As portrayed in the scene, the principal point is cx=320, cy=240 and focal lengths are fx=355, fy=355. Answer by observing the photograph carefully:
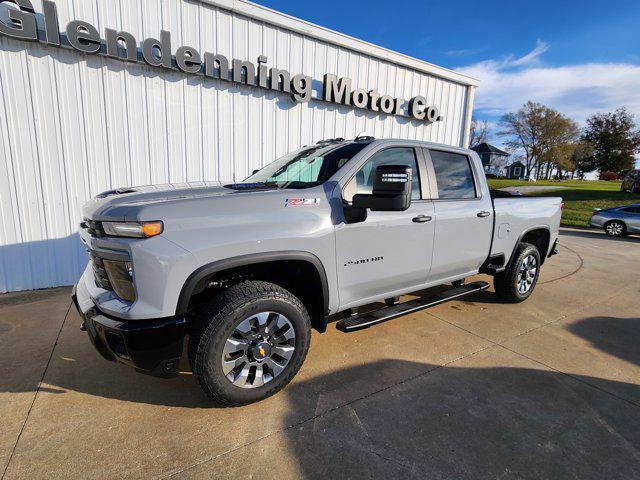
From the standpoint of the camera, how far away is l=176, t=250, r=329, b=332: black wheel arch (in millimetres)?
2232

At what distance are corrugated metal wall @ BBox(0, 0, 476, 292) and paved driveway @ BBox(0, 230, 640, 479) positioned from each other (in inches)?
68.2

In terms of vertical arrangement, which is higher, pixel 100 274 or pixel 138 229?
pixel 138 229

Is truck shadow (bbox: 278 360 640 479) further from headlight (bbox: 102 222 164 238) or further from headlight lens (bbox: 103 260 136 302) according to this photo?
headlight (bbox: 102 222 164 238)

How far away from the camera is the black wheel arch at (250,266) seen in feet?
7.32

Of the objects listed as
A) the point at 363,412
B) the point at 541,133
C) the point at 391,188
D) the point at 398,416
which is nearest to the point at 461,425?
the point at 398,416

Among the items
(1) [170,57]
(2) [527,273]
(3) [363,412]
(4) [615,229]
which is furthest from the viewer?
(4) [615,229]

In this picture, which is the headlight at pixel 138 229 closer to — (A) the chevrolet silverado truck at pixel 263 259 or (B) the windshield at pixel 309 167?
(A) the chevrolet silverado truck at pixel 263 259

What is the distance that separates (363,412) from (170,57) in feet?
18.3

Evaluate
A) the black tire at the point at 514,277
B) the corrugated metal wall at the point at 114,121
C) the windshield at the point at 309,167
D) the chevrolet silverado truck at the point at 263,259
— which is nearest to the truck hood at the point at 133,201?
the chevrolet silverado truck at the point at 263,259

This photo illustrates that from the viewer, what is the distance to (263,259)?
244 centimetres

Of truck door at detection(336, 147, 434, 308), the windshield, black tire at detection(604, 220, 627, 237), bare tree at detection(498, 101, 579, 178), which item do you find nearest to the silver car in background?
black tire at detection(604, 220, 627, 237)

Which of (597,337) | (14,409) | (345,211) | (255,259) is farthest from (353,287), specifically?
(597,337)

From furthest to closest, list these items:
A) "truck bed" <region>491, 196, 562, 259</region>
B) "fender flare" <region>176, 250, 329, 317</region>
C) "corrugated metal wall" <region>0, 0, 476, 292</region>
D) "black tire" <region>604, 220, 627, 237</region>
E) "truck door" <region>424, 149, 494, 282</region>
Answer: "black tire" <region>604, 220, 627, 237</region>, "corrugated metal wall" <region>0, 0, 476, 292</region>, "truck bed" <region>491, 196, 562, 259</region>, "truck door" <region>424, 149, 494, 282</region>, "fender flare" <region>176, 250, 329, 317</region>

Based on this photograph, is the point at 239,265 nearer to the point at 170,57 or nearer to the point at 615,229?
the point at 170,57
